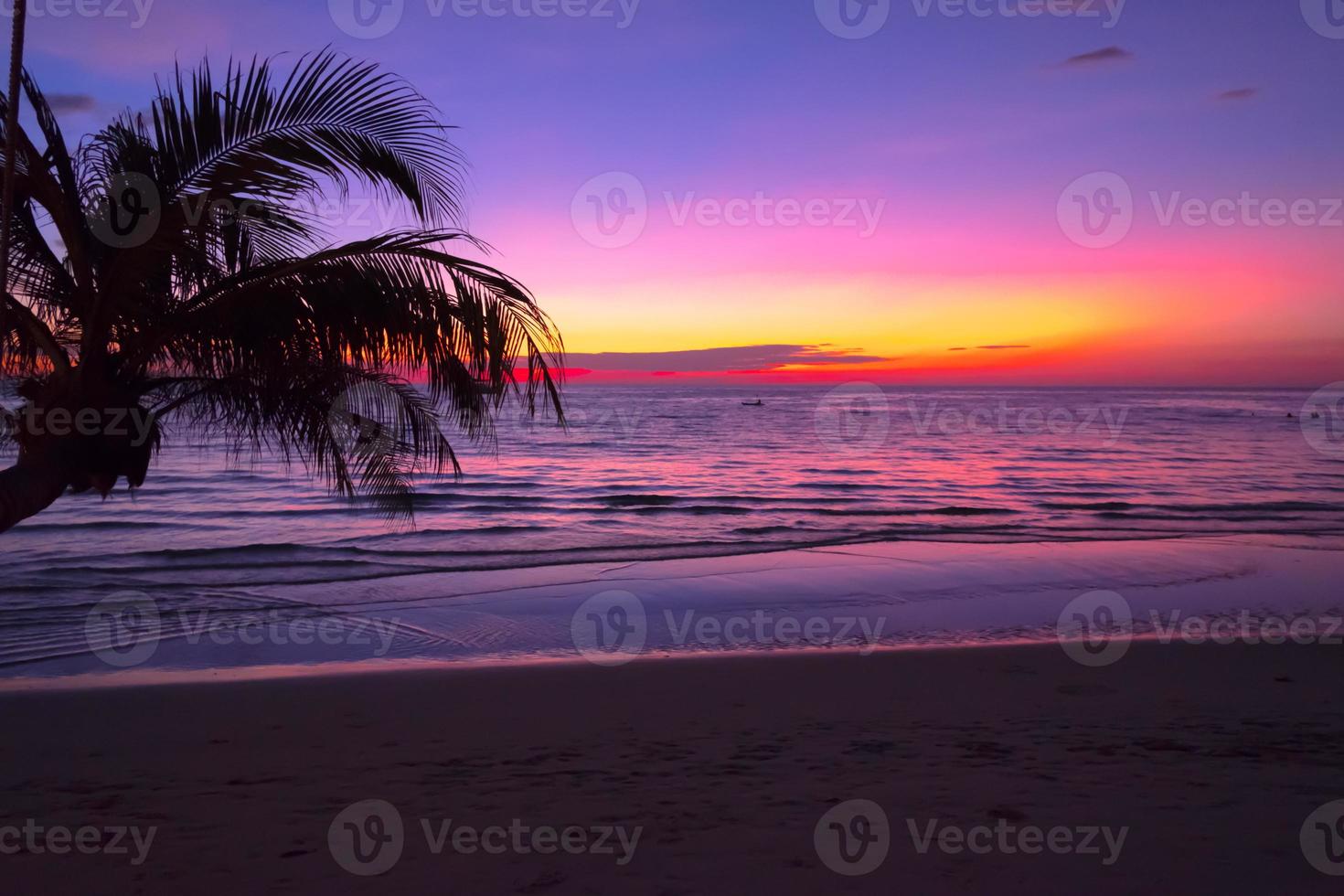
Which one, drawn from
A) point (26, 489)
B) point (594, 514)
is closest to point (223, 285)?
point (26, 489)

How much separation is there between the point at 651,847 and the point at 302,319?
3772mm

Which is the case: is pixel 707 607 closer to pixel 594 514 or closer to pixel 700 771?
pixel 700 771

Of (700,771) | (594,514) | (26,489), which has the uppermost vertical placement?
(26,489)

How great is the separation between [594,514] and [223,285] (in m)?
16.3

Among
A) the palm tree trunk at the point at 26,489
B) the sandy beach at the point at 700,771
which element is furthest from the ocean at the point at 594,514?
the palm tree trunk at the point at 26,489

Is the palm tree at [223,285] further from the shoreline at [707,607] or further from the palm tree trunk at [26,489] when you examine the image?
the shoreline at [707,607]

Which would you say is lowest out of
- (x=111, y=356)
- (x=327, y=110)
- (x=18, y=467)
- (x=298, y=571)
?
(x=298, y=571)

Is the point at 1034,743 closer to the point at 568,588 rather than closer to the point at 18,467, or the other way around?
the point at 18,467

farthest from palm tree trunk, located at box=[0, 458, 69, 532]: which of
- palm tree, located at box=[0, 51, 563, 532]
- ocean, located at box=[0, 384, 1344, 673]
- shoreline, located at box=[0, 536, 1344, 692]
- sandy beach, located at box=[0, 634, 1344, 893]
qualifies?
shoreline, located at box=[0, 536, 1344, 692]

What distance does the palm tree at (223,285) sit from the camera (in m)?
4.81

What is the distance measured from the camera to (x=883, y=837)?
4.47m

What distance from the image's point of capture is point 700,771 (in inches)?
218

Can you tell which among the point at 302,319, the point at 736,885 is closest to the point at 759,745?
the point at 736,885

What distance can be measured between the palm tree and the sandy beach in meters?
2.07
